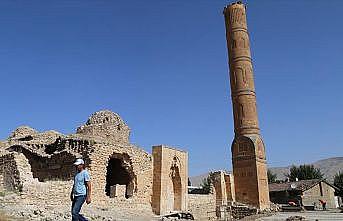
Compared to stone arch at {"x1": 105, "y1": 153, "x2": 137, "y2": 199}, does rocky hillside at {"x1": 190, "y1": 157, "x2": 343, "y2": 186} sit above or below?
above

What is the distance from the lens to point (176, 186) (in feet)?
78.9

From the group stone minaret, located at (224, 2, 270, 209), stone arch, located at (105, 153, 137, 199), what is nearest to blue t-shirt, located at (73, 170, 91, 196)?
stone arch, located at (105, 153, 137, 199)

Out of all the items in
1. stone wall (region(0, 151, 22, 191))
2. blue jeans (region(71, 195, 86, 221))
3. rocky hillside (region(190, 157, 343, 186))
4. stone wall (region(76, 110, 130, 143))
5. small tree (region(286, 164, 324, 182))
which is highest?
rocky hillside (region(190, 157, 343, 186))

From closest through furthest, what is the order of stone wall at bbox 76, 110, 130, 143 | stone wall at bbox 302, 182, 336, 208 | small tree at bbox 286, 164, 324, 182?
1. stone wall at bbox 76, 110, 130, 143
2. stone wall at bbox 302, 182, 336, 208
3. small tree at bbox 286, 164, 324, 182

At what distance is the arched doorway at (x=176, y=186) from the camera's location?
76.8 feet

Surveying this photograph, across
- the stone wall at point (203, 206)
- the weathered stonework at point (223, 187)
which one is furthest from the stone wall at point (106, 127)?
the weathered stonework at point (223, 187)

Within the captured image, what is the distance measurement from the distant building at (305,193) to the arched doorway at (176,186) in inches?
723

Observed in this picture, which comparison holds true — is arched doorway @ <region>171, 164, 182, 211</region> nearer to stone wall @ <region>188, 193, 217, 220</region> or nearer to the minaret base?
stone wall @ <region>188, 193, 217, 220</region>

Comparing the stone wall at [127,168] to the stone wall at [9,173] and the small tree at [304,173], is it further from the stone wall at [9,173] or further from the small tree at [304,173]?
the small tree at [304,173]

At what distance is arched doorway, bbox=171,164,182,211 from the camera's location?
2342cm

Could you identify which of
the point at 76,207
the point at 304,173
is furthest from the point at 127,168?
the point at 304,173

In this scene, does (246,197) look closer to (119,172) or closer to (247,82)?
(247,82)

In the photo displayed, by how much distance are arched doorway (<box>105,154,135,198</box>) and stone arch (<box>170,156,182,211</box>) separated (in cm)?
339

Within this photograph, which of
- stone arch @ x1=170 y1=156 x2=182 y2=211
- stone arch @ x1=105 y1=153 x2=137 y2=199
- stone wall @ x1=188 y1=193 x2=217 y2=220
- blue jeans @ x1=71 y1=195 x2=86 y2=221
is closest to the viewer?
blue jeans @ x1=71 y1=195 x2=86 y2=221
